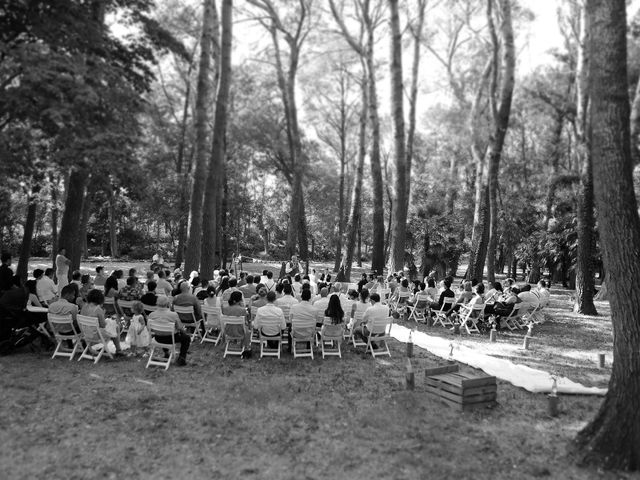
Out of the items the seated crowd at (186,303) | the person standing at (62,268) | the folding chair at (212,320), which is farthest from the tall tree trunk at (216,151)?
the folding chair at (212,320)

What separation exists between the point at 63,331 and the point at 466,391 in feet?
22.1

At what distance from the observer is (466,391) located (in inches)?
247

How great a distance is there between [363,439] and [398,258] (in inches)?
490

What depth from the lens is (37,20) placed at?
10219 mm

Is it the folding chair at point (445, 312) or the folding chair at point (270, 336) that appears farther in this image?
the folding chair at point (445, 312)

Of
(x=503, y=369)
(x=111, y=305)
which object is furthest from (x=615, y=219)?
(x=111, y=305)

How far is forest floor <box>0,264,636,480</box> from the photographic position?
4715mm

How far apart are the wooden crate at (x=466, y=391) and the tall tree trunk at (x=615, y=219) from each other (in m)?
1.42

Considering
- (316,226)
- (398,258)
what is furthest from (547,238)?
(316,226)

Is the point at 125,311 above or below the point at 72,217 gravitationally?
below

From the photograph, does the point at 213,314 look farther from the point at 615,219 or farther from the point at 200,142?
the point at 200,142

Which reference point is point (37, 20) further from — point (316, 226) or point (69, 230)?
point (316, 226)

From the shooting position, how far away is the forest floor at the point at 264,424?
471 cm

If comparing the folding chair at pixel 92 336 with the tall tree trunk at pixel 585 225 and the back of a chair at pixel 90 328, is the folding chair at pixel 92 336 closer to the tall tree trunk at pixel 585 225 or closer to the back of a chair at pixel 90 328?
the back of a chair at pixel 90 328
